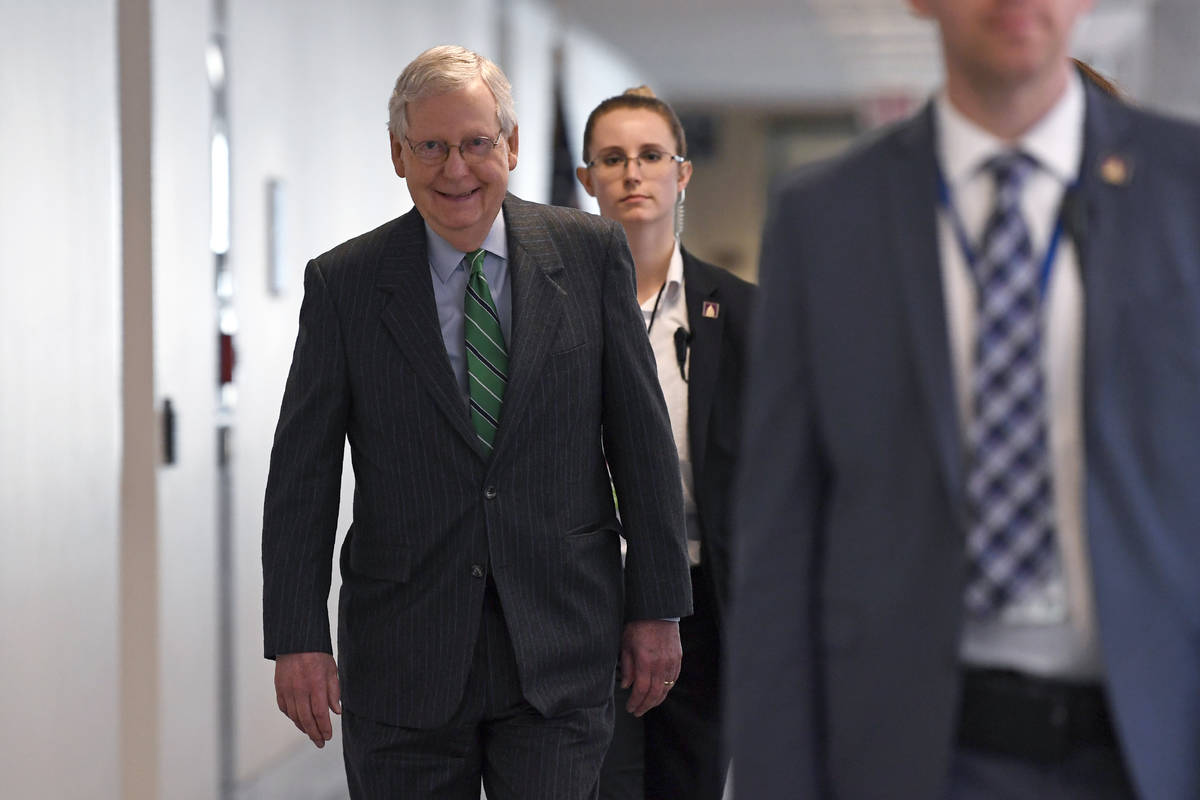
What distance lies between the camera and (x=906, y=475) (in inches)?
56.1

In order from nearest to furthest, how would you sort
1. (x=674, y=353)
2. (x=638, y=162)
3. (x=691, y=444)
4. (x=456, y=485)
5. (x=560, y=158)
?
(x=456, y=485) < (x=691, y=444) < (x=674, y=353) < (x=638, y=162) < (x=560, y=158)

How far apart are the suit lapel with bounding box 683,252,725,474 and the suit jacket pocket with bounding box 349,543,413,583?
0.84 metres

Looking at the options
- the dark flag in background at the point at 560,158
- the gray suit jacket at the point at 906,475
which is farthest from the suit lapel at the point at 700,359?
the dark flag in background at the point at 560,158

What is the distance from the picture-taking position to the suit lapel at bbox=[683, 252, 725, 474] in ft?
10.2

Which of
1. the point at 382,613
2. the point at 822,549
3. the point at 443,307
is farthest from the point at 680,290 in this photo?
the point at 822,549

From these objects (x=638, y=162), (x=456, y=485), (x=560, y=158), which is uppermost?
(x=560, y=158)

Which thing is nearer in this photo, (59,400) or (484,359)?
(484,359)

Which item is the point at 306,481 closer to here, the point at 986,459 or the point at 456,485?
the point at 456,485

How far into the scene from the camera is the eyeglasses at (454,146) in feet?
8.10

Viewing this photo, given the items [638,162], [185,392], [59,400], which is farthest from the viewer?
[185,392]

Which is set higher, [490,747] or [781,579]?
[781,579]

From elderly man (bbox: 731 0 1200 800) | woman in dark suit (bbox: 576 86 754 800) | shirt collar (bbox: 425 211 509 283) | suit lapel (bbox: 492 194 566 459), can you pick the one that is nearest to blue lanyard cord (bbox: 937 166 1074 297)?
elderly man (bbox: 731 0 1200 800)

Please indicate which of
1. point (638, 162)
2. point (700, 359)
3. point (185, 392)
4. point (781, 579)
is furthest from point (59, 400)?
point (781, 579)

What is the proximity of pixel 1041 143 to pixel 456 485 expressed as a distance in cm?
122
